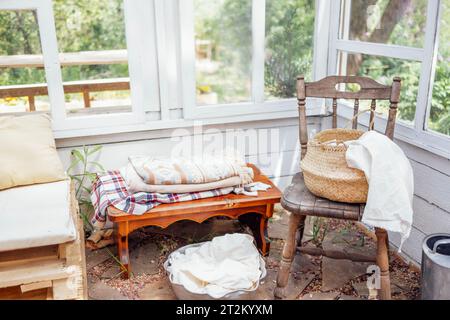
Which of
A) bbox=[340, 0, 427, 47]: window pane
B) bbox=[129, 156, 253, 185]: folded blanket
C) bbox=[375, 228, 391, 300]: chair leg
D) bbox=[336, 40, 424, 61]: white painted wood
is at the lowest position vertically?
bbox=[375, 228, 391, 300]: chair leg

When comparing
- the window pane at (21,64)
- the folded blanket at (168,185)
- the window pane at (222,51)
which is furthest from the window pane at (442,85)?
the window pane at (21,64)

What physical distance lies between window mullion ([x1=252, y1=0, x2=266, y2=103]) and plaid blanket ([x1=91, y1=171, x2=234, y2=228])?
80 centimetres

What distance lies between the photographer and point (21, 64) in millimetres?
2529

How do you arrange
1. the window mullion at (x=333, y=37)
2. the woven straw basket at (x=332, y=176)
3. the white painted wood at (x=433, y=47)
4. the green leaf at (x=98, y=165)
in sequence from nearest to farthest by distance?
the woven straw basket at (x=332, y=176) < the white painted wood at (x=433, y=47) < the green leaf at (x=98, y=165) < the window mullion at (x=333, y=37)

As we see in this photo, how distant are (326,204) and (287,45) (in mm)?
1368

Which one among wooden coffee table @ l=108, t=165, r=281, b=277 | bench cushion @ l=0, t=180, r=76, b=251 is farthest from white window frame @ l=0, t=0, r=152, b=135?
wooden coffee table @ l=108, t=165, r=281, b=277

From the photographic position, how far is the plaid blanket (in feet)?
7.24

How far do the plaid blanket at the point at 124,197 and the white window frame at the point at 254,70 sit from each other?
617 mm

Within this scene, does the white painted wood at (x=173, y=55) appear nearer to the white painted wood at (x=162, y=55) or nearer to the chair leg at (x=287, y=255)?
the white painted wood at (x=162, y=55)

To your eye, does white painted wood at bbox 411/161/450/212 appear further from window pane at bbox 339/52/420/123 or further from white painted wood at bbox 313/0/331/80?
white painted wood at bbox 313/0/331/80

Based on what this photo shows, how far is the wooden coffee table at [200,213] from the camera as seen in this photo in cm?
220

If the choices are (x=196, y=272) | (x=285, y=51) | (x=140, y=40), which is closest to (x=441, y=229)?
(x=196, y=272)

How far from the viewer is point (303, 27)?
2.93 meters

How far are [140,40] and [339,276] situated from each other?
1754 millimetres
